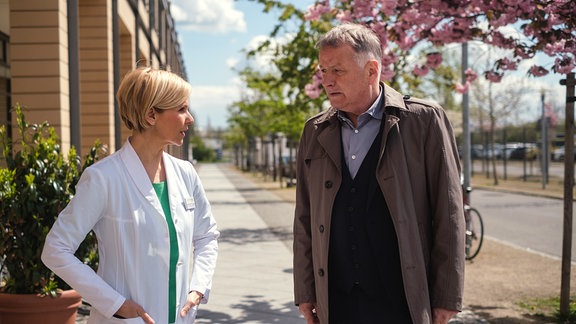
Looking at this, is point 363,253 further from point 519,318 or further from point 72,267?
point 519,318

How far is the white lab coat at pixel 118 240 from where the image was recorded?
2.70 meters

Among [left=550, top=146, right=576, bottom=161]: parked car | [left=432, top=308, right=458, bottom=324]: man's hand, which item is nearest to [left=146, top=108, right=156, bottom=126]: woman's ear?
[left=432, top=308, right=458, bottom=324]: man's hand

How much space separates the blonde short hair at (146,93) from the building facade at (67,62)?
505mm

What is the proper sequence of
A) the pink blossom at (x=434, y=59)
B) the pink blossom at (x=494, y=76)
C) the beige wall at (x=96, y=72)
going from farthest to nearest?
the beige wall at (x=96, y=72)
the pink blossom at (x=434, y=59)
the pink blossom at (x=494, y=76)

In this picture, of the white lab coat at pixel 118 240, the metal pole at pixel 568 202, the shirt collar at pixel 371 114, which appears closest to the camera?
the white lab coat at pixel 118 240

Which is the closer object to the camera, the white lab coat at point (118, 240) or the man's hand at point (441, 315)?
the white lab coat at point (118, 240)

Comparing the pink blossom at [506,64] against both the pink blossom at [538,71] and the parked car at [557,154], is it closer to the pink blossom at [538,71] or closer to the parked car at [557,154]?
the pink blossom at [538,71]

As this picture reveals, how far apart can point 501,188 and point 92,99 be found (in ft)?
64.8

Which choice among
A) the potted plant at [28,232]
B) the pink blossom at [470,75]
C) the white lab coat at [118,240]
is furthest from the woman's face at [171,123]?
the pink blossom at [470,75]

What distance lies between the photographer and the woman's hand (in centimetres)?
289

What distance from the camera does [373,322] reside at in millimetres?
3031

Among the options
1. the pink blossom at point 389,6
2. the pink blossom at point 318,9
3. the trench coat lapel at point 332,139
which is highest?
the pink blossom at point 318,9

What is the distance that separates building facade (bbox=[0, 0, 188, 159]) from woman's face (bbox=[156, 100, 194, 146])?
0.55 m

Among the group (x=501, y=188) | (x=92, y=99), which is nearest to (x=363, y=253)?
(x=92, y=99)
